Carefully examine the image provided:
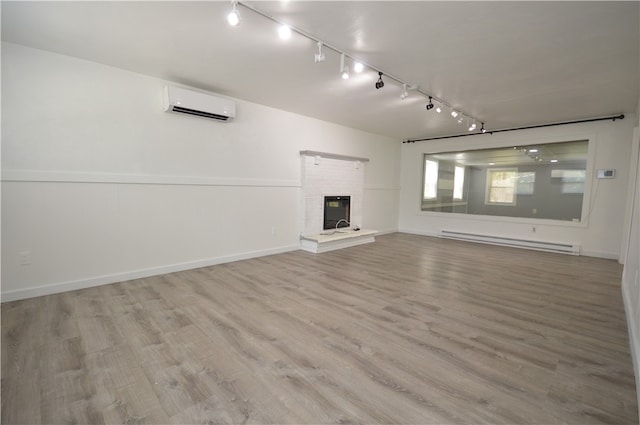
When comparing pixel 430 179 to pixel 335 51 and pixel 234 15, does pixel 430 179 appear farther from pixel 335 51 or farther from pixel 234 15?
pixel 234 15

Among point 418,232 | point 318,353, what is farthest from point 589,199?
point 318,353

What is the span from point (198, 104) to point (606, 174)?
23.4ft

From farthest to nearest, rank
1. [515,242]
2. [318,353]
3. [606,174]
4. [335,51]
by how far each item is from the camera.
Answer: [515,242], [606,174], [335,51], [318,353]

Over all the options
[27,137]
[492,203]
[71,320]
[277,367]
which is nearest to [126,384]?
[277,367]

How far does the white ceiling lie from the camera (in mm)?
2236

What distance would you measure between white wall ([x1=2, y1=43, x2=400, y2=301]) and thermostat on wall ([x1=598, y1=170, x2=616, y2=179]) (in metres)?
5.96

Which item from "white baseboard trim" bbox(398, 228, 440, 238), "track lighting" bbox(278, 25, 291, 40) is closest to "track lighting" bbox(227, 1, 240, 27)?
"track lighting" bbox(278, 25, 291, 40)

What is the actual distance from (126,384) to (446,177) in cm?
769

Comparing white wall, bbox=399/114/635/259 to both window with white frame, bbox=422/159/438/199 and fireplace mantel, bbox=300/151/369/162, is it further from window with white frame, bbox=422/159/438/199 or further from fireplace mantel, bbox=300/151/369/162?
fireplace mantel, bbox=300/151/369/162

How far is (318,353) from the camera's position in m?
2.10

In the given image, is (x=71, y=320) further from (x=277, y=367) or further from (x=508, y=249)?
(x=508, y=249)

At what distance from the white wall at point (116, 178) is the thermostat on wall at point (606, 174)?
596cm

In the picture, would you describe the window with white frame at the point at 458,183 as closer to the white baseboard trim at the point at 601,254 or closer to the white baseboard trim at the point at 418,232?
the white baseboard trim at the point at 418,232

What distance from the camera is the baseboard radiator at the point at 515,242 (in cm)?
565
